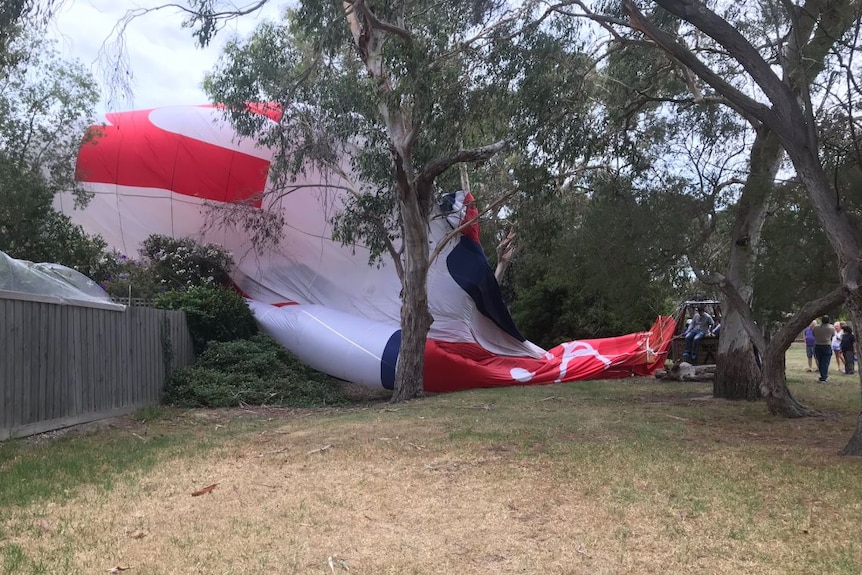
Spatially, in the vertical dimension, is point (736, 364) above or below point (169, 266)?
below

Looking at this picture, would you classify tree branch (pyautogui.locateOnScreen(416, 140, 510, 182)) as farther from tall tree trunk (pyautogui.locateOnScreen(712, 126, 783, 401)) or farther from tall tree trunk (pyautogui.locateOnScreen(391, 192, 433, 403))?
tall tree trunk (pyautogui.locateOnScreen(712, 126, 783, 401))

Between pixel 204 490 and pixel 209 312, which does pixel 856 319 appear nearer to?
pixel 204 490

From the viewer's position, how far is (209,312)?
14.8m

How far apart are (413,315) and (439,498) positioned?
878 centimetres

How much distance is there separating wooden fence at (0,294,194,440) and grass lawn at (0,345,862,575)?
49 centimetres

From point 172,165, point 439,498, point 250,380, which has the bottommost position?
point 439,498

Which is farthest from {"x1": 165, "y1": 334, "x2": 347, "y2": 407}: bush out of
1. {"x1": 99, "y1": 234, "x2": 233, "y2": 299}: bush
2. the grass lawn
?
the grass lawn

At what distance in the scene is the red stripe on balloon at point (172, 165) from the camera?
57.6ft

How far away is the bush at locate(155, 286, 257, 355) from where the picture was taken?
14438mm

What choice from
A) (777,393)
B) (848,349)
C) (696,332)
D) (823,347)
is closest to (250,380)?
(777,393)

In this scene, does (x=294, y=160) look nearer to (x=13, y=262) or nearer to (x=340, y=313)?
(x=340, y=313)

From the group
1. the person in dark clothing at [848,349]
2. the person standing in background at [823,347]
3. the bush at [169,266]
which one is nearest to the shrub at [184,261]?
the bush at [169,266]

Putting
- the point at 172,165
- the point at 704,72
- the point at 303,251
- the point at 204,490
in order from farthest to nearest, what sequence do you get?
the point at 303,251 < the point at 172,165 < the point at 704,72 < the point at 204,490

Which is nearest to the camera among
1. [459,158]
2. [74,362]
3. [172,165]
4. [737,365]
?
[74,362]
